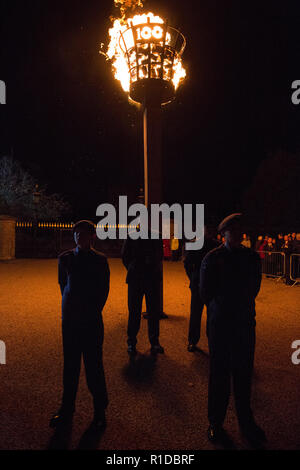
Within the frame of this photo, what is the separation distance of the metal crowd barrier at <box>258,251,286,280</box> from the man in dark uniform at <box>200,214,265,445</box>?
940 cm

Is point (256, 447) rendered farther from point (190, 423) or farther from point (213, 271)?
point (213, 271)

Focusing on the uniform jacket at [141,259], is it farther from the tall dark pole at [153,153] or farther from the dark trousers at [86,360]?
the tall dark pole at [153,153]

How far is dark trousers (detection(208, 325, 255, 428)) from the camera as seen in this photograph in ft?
9.34

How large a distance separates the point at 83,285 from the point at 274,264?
10711mm

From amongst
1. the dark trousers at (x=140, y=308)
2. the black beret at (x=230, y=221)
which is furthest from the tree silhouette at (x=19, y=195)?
the black beret at (x=230, y=221)

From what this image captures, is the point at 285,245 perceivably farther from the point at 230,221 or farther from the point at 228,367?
the point at 228,367

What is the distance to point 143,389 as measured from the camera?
3.69 m

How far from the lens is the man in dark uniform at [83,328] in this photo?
302cm

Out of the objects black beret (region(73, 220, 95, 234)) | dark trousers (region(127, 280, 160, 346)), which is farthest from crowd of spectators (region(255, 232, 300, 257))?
black beret (region(73, 220, 95, 234))

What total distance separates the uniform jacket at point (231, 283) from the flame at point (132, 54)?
16.6 ft

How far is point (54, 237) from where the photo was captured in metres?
22.3

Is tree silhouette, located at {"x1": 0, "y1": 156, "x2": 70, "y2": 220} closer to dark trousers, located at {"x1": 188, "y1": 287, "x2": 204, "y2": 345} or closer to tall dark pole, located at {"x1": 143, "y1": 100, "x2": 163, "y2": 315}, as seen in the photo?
tall dark pole, located at {"x1": 143, "y1": 100, "x2": 163, "y2": 315}

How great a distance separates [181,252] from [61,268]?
18.6 metres
